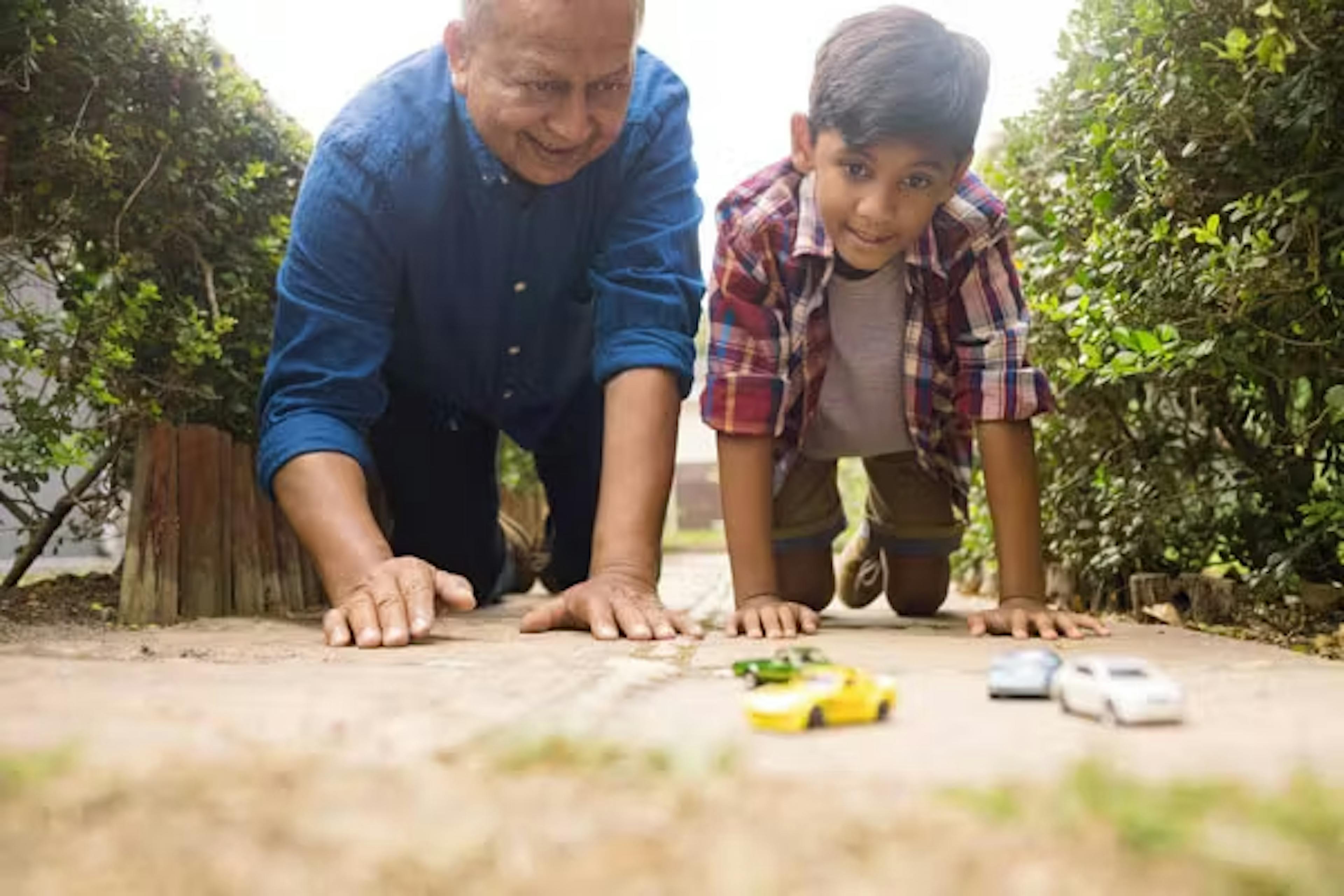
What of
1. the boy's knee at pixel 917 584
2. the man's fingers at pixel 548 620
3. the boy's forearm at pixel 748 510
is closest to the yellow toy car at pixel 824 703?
the man's fingers at pixel 548 620

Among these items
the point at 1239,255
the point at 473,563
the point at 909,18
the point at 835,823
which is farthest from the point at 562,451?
the point at 835,823

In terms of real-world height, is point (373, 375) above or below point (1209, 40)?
below

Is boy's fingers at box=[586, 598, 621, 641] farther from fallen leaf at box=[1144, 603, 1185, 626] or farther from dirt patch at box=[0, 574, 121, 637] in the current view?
fallen leaf at box=[1144, 603, 1185, 626]

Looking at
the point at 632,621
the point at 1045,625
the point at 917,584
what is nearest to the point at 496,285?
the point at 632,621

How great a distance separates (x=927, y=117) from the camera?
266cm

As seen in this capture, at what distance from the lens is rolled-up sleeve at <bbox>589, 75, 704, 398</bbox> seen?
289 cm

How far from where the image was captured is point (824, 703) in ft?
4.25

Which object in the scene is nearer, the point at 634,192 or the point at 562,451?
the point at 634,192

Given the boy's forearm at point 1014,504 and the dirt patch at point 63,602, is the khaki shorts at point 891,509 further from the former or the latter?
the dirt patch at point 63,602

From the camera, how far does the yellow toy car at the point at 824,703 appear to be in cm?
128

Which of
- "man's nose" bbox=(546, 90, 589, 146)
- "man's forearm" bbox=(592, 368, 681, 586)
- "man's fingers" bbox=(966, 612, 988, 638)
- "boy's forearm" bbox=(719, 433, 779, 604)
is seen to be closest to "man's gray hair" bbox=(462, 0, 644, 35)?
"man's nose" bbox=(546, 90, 589, 146)

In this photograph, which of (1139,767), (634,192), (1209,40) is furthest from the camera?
(634,192)

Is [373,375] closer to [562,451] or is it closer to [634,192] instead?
[634,192]

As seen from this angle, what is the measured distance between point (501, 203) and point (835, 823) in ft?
7.70
